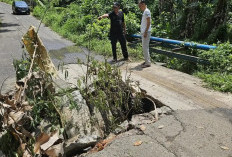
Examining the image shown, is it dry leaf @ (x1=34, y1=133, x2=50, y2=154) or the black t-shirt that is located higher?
the black t-shirt

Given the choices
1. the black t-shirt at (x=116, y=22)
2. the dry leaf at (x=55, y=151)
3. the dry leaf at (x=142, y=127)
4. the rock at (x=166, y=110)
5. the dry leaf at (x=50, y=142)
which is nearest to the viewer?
the dry leaf at (x=55, y=151)

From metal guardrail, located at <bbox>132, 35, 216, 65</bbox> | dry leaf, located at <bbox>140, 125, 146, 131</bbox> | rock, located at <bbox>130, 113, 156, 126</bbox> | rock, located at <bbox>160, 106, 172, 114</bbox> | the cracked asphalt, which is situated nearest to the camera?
the cracked asphalt

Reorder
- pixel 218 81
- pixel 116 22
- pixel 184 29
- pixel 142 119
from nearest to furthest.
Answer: pixel 142 119 → pixel 218 81 → pixel 116 22 → pixel 184 29

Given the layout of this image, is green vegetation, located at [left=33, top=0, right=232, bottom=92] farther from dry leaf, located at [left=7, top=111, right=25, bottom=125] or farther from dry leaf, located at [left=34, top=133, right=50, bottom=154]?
dry leaf, located at [left=34, top=133, right=50, bottom=154]

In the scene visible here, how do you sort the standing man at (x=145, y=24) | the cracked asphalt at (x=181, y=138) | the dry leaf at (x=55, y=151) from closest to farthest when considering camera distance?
the cracked asphalt at (x=181, y=138) < the dry leaf at (x=55, y=151) < the standing man at (x=145, y=24)

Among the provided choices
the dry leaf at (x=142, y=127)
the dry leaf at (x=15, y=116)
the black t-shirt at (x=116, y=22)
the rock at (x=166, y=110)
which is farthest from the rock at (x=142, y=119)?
the black t-shirt at (x=116, y=22)

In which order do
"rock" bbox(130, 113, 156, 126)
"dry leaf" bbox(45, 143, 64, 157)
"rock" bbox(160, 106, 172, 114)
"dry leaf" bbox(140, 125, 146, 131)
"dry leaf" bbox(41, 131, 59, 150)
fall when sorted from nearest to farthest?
"dry leaf" bbox(45, 143, 64, 157) < "dry leaf" bbox(41, 131, 59, 150) < "dry leaf" bbox(140, 125, 146, 131) < "rock" bbox(130, 113, 156, 126) < "rock" bbox(160, 106, 172, 114)

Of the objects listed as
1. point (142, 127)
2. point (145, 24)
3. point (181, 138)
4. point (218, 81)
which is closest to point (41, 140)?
point (142, 127)

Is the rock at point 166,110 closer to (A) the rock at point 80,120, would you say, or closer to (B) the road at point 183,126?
(B) the road at point 183,126

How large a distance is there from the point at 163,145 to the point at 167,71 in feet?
12.4

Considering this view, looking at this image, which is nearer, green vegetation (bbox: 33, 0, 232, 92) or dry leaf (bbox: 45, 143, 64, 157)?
dry leaf (bbox: 45, 143, 64, 157)

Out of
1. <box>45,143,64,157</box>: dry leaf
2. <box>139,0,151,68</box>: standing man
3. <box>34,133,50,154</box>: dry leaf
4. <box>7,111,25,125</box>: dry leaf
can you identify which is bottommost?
<box>45,143,64,157</box>: dry leaf

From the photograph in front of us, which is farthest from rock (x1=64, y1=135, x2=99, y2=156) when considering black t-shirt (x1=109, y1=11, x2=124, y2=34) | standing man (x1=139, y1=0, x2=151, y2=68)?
black t-shirt (x1=109, y1=11, x2=124, y2=34)

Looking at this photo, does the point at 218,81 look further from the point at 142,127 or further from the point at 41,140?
the point at 41,140
